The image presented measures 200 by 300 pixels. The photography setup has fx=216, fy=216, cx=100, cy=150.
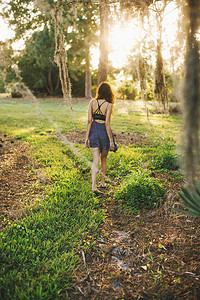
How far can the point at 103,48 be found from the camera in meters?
6.50

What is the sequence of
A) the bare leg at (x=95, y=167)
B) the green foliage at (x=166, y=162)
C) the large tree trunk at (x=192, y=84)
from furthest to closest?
the green foliage at (x=166, y=162) → the bare leg at (x=95, y=167) → the large tree trunk at (x=192, y=84)

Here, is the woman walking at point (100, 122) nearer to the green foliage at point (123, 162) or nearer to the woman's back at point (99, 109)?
the woman's back at point (99, 109)

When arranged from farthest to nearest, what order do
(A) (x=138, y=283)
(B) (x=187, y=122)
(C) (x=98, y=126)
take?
(C) (x=98, y=126) < (A) (x=138, y=283) < (B) (x=187, y=122)

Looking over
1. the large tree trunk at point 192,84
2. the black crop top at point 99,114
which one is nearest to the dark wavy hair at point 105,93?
the black crop top at point 99,114

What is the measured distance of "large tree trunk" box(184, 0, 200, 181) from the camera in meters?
1.46

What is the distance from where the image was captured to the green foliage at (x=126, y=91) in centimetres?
2459

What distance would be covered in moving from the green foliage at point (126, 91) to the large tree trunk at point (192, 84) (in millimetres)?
23609

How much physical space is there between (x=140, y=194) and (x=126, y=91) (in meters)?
23.8

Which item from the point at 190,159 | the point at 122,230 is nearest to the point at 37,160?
the point at 122,230

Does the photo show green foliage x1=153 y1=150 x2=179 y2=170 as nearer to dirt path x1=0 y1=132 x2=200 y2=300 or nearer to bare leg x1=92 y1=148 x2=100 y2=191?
dirt path x1=0 y1=132 x2=200 y2=300

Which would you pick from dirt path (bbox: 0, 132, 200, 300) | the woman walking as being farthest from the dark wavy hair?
dirt path (bbox: 0, 132, 200, 300)

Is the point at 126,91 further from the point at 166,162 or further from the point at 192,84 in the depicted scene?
the point at 192,84

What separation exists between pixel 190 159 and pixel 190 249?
1.35 meters

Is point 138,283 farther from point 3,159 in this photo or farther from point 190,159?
point 3,159
